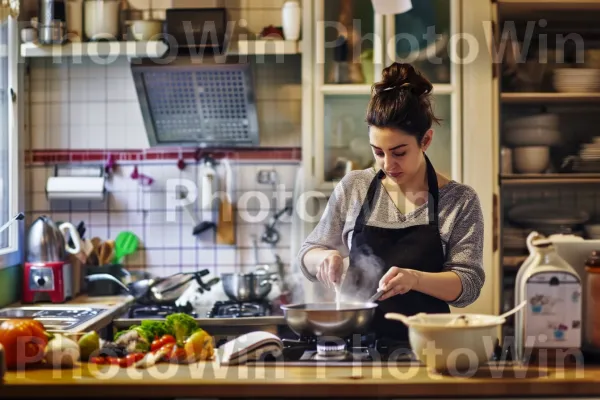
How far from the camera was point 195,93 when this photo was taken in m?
4.30

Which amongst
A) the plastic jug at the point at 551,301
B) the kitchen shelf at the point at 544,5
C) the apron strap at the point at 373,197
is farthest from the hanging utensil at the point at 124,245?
the plastic jug at the point at 551,301

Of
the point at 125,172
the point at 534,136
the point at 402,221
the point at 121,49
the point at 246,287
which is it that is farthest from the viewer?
the point at 125,172

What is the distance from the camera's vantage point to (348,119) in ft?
14.1

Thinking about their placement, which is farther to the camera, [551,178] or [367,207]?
[551,178]

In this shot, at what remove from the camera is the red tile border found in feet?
14.9

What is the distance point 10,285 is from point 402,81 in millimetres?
2266

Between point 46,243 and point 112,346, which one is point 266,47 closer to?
point 46,243

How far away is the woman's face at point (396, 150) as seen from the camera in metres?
2.86

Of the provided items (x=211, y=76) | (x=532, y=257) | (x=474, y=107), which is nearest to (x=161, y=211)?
(x=211, y=76)

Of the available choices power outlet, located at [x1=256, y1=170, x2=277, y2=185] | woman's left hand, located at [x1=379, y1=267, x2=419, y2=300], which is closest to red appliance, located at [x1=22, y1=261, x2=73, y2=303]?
power outlet, located at [x1=256, y1=170, x2=277, y2=185]

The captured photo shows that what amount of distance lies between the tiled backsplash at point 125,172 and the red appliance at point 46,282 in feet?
1.69

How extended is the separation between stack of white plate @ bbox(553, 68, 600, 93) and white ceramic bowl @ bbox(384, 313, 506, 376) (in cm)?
232

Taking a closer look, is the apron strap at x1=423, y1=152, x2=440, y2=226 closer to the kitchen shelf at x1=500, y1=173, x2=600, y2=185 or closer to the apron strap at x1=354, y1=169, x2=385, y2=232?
the apron strap at x1=354, y1=169, x2=385, y2=232

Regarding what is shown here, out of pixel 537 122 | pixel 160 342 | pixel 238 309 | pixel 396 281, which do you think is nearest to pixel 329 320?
pixel 396 281
